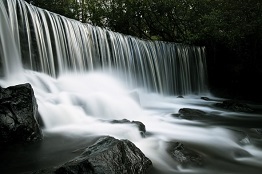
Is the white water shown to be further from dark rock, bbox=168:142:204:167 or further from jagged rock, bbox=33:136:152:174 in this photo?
jagged rock, bbox=33:136:152:174

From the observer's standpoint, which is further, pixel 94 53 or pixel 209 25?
pixel 209 25

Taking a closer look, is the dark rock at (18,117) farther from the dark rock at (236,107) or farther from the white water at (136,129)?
the dark rock at (236,107)

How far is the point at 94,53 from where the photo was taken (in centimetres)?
1220

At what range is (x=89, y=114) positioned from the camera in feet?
24.3

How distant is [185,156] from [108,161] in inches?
69.6

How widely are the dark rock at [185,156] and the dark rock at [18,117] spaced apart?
2340mm

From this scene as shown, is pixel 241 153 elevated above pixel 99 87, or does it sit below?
below

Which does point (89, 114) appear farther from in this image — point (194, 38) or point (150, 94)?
point (194, 38)

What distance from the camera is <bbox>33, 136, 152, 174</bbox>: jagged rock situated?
327 centimetres

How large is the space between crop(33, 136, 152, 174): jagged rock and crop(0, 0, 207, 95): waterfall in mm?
4893

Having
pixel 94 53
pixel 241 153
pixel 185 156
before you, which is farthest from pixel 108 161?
pixel 94 53

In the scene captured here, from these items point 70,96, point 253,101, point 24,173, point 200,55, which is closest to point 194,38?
point 200,55

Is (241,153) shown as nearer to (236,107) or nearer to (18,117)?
(18,117)

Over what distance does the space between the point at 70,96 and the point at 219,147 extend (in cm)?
393
